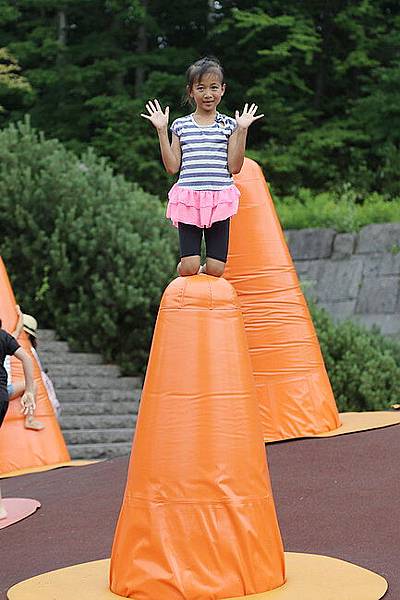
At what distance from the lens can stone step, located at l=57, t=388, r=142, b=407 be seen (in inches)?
465

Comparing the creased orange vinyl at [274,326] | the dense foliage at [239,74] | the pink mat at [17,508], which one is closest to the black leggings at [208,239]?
the pink mat at [17,508]

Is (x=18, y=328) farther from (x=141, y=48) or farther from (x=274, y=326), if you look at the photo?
(x=141, y=48)

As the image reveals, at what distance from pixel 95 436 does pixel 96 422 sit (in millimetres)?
302

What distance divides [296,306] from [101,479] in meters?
2.06

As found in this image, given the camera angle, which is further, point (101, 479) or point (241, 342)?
point (101, 479)

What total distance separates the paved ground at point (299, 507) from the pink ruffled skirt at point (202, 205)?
168cm

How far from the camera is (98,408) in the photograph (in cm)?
1166

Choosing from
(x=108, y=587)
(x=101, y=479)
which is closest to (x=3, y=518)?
(x=101, y=479)

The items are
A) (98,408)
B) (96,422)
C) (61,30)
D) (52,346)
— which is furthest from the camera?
(61,30)

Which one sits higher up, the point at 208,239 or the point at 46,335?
the point at 208,239

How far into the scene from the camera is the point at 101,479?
7.34m

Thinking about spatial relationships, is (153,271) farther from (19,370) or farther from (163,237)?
(19,370)

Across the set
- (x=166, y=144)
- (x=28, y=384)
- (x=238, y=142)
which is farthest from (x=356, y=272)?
(x=166, y=144)

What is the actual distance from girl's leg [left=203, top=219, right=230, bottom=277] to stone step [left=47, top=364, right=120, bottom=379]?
704 cm
